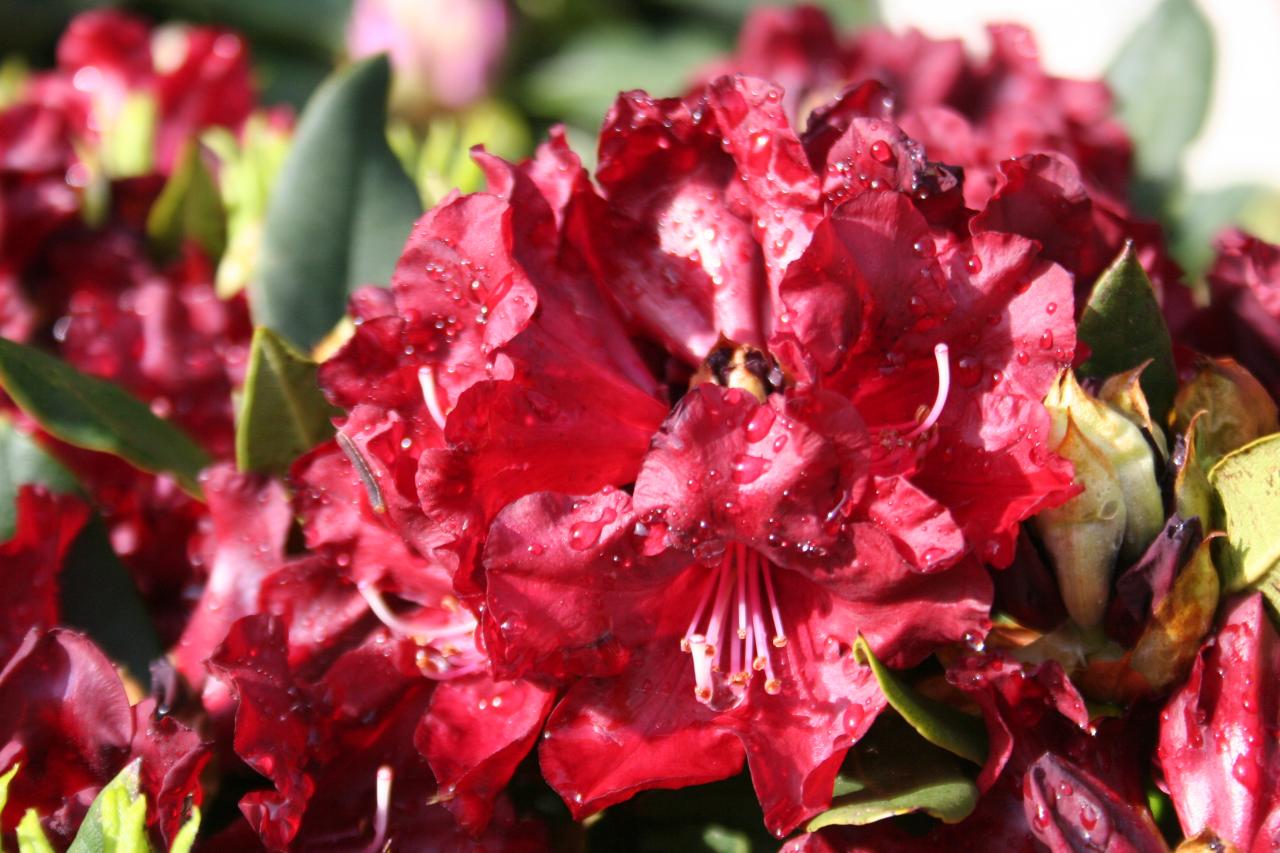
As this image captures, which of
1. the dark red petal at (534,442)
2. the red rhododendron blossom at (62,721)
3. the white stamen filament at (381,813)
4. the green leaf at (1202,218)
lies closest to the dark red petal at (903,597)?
the dark red petal at (534,442)

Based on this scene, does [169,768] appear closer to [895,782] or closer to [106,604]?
[106,604]

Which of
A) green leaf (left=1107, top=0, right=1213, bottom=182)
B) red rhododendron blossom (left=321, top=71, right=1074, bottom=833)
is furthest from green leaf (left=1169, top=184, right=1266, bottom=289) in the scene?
red rhododendron blossom (left=321, top=71, right=1074, bottom=833)

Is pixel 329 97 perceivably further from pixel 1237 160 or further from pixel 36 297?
pixel 1237 160

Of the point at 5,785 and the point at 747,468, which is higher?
the point at 747,468

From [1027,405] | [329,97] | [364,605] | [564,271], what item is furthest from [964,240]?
[329,97]

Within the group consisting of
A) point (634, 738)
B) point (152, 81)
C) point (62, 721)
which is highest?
point (634, 738)

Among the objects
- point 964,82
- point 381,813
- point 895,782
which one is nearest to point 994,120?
point 964,82

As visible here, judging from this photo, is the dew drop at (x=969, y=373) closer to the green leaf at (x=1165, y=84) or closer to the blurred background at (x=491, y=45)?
the green leaf at (x=1165, y=84)

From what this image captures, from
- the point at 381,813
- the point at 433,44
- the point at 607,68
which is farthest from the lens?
the point at 607,68

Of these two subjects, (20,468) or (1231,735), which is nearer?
(1231,735)
